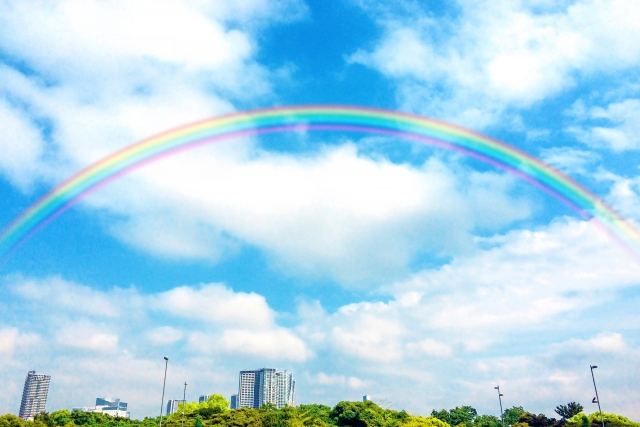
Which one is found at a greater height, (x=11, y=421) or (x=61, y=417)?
(x=61, y=417)

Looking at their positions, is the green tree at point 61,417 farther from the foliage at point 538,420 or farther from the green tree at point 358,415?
the foliage at point 538,420

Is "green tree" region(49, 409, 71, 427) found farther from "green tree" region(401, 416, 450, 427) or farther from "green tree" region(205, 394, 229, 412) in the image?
"green tree" region(401, 416, 450, 427)

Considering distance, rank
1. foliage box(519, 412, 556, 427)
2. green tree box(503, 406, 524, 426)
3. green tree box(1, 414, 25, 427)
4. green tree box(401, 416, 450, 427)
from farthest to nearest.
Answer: green tree box(503, 406, 524, 426)
foliage box(519, 412, 556, 427)
green tree box(1, 414, 25, 427)
green tree box(401, 416, 450, 427)

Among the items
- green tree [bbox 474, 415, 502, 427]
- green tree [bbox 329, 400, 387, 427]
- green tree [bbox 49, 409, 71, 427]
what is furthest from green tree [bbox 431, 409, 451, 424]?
green tree [bbox 49, 409, 71, 427]

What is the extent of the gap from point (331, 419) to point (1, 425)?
42.7 m

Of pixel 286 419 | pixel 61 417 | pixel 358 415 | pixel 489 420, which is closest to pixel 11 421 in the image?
pixel 61 417

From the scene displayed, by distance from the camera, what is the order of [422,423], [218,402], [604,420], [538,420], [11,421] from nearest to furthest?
[422,423] < [11,421] < [604,420] < [538,420] < [218,402]

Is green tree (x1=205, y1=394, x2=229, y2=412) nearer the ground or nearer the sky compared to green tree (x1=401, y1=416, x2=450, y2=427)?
nearer the sky

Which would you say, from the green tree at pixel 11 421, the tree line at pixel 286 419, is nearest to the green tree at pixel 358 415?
the tree line at pixel 286 419

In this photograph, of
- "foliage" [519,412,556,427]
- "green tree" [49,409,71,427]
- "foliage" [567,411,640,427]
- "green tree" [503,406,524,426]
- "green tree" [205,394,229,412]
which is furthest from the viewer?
"green tree" [503,406,524,426]

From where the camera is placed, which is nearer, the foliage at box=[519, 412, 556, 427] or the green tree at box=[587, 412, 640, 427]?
the green tree at box=[587, 412, 640, 427]

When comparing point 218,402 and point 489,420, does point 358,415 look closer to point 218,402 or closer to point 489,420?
point 218,402

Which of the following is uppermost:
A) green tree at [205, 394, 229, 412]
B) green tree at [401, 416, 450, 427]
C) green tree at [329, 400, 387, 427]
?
green tree at [205, 394, 229, 412]

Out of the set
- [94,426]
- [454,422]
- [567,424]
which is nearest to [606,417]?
[567,424]
